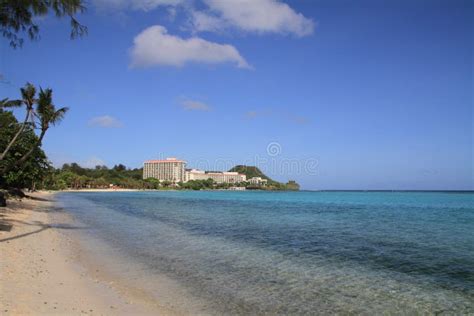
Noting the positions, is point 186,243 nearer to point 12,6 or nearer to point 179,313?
point 179,313

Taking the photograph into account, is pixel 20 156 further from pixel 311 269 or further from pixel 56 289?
pixel 311 269

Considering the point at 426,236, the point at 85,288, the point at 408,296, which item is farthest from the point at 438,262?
the point at 85,288

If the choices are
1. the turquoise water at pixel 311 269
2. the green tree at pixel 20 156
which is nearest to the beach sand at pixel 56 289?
the turquoise water at pixel 311 269

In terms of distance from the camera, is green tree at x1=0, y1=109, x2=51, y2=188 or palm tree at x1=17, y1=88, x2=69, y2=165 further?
green tree at x1=0, y1=109, x2=51, y2=188

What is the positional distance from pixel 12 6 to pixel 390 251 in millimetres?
15689

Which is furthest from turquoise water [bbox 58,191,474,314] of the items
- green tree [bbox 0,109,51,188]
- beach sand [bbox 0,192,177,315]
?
green tree [bbox 0,109,51,188]

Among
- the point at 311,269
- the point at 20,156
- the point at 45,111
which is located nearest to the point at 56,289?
the point at 311,269

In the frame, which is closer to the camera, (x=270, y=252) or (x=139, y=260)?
(x=139, y=260)

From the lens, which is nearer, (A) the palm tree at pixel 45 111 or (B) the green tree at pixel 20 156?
(A) the palm tree at pixel 45 111

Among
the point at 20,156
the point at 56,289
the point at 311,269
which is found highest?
the point at 20,156

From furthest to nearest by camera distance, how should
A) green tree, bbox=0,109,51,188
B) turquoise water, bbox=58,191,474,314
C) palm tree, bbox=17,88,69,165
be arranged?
green tree, bbox=0,109,51,188 < palm tree, bbox=17,88,69,165 < turquoise water, bbox=58,191,474,314

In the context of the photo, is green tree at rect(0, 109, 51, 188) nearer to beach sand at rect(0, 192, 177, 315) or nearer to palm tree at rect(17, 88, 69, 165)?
palm tree at rect(17, 88, 69, 165)

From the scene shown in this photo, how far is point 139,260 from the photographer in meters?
12.9

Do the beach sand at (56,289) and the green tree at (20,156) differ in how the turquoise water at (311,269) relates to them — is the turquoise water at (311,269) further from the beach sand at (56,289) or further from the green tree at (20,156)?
the green tree at (20,156)
